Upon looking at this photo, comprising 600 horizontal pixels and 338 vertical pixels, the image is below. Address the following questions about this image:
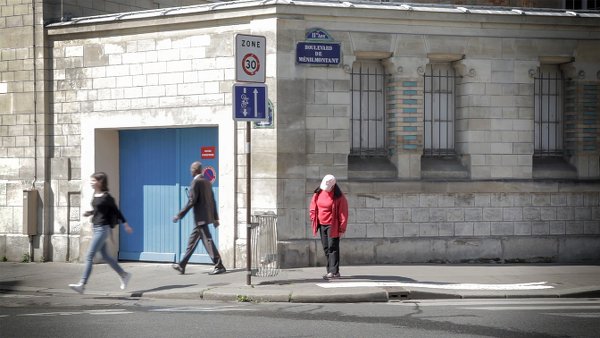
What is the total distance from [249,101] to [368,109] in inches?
148

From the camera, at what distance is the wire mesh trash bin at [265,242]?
577 inches

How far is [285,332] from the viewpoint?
31.6ft

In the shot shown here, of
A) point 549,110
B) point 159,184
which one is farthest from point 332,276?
point 549,110

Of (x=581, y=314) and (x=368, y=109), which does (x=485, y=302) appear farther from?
(x=368, y=109)

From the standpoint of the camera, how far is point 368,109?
16438mm

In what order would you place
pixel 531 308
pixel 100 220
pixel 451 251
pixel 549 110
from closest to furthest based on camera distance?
pixel 531 308, pixel 100 220, pixel 451 251, pixel 549 110

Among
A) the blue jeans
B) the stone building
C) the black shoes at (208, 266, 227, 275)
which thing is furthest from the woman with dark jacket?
the stone building

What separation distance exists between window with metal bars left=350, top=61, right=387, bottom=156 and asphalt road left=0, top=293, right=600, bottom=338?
15.5 ft

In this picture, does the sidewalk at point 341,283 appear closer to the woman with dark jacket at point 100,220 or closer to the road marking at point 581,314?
the woman with dark jacket at point 100,220

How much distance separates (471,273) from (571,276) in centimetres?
161

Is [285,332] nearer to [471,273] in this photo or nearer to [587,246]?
[471,273]

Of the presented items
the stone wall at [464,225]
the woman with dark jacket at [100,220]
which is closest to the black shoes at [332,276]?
the stone wall at [464,225]

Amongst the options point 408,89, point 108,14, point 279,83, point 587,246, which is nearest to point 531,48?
point 408,89

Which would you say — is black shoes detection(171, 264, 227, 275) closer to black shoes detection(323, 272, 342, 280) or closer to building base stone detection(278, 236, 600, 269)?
building base stone detection(278, 236, 600, 269)
